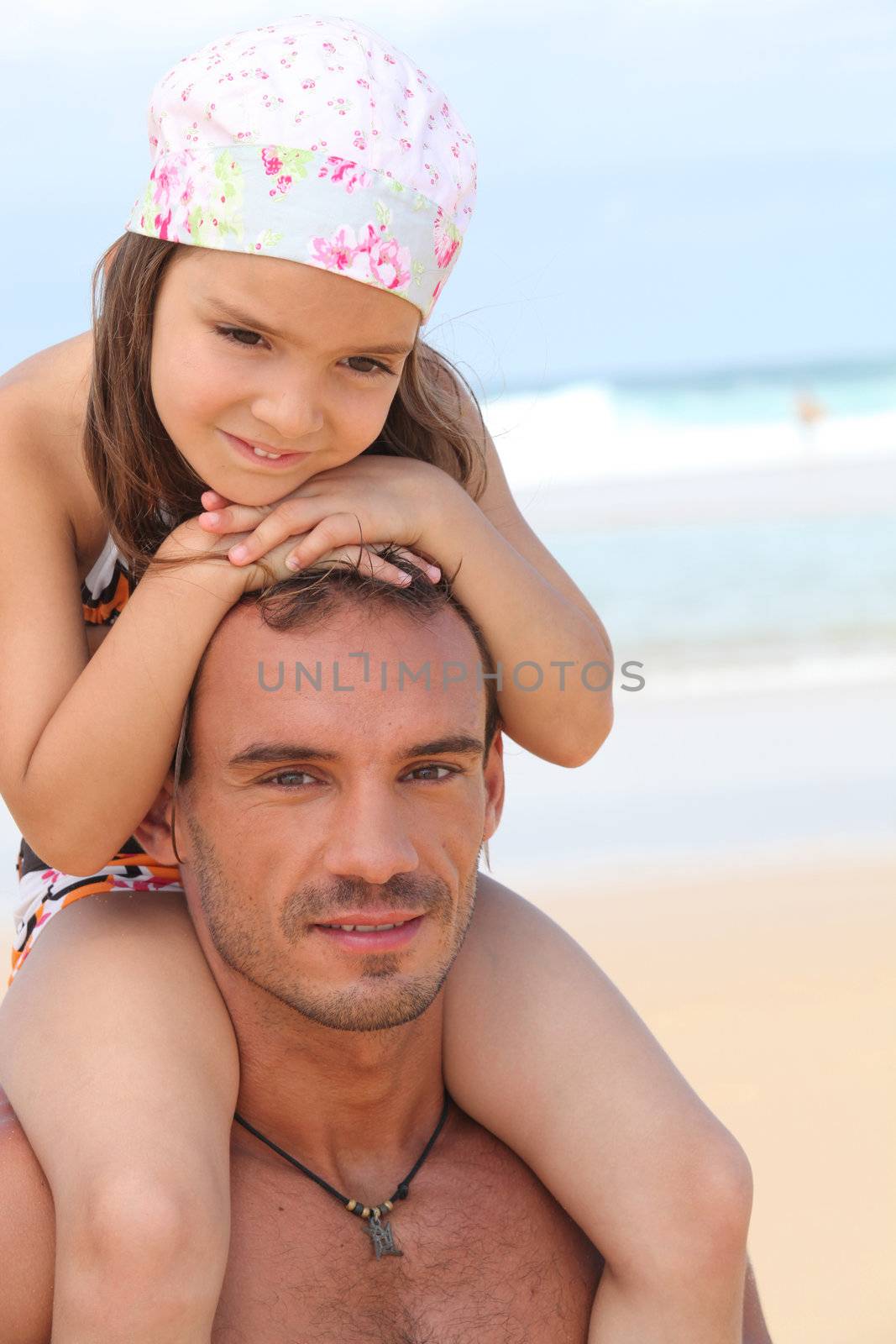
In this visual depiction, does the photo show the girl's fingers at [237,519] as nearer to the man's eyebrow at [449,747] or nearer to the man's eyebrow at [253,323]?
the man's eyebrow at [253,323]

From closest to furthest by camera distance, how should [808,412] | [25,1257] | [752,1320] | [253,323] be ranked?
1. [25,1257]
2. [253,323]
3. [752,1320]
4. [808,412]

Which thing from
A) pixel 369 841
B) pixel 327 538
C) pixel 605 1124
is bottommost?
pixel 605 1124

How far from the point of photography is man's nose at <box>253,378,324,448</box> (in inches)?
105

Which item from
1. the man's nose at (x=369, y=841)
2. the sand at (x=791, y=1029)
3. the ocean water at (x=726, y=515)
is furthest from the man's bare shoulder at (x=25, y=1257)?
the ocean water at (x=726, y=515)

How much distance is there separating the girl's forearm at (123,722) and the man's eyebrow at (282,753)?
14cm

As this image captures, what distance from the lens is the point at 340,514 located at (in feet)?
9.15

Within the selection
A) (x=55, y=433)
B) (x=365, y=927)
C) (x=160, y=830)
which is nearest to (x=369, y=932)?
(x=365, y=927)

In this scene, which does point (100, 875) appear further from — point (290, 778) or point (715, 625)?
point (715, 625)

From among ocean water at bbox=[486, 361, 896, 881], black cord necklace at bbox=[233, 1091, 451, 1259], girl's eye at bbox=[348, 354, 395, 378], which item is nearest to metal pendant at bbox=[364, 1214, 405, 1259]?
black cord necklace at bbox=[233, 1091, 451, 1259]

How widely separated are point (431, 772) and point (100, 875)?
69 centimetres

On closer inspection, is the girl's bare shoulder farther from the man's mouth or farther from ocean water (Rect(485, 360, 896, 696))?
ocean water (Rect(485, 360, 896, 696))

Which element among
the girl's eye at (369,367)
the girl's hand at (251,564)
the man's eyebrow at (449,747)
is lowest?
the man's eyebrow at (449,747)

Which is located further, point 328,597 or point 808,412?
point 808,412

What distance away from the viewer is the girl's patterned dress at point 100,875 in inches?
119
